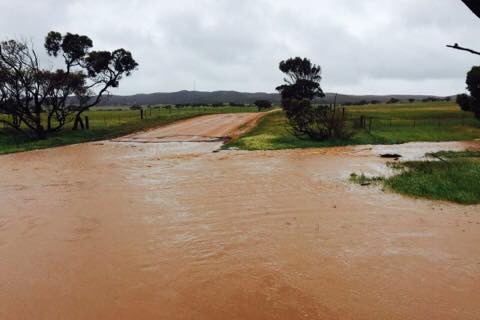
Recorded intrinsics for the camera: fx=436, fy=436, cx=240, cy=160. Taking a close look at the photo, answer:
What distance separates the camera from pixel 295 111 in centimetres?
2570

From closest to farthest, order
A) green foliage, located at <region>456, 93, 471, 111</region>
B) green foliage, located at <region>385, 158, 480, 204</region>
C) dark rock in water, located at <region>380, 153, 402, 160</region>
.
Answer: green foliage, located at <region>385, 158, 480, 204</region> < dark rock in water, located at <region>380, 153, 402, 160</region> < green foliage, located at <region>456, 93, 471, 111</region>

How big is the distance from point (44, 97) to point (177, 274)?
26702 millimetres

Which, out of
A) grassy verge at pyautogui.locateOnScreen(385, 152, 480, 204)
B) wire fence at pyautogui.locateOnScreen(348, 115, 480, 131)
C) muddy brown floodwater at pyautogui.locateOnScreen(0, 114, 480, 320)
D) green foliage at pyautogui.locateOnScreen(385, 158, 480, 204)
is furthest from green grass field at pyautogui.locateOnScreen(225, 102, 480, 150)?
green foliage at pyautogui.locateOnScreen(385, 158, 480, 204)

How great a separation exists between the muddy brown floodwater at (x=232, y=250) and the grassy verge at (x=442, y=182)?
0.64m

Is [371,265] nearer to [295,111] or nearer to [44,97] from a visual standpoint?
[295,111]

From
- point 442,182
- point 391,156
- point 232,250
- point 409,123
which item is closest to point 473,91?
point 409,123

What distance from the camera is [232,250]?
7.56 meters

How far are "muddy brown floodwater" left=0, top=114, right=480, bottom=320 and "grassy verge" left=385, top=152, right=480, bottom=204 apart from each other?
2.11ft

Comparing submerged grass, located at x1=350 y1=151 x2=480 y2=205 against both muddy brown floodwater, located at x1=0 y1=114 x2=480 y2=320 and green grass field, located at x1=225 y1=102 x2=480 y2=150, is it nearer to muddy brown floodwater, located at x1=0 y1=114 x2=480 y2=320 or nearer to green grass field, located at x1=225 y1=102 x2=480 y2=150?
muddy brown floodwater, located at x1=0 y1=114 x2=480 y2=320

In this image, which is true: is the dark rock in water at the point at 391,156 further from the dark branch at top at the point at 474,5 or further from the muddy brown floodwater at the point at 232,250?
the dark branch at top at the point at 474,5

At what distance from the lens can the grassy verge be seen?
11039mm

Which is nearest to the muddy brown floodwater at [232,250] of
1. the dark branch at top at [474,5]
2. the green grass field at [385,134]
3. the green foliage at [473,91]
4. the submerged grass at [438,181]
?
the submerged grass at [438,181]

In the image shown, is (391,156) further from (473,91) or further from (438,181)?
(473,91)

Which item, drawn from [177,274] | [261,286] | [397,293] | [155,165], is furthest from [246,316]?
[155,165]
